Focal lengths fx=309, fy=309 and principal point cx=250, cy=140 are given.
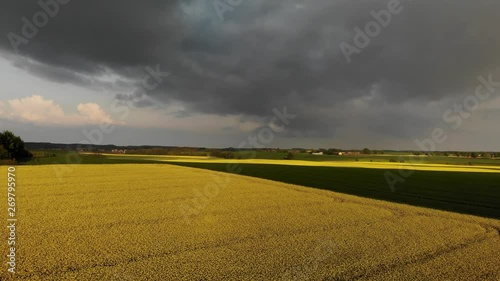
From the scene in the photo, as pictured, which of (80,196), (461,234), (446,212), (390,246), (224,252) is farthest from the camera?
(80,196)

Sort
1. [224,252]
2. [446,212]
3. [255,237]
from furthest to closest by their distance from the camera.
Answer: [446,212]
[255,237]
[224,252]

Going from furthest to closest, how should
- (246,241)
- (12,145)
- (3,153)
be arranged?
(12,145) < (3,153) < (246,241)

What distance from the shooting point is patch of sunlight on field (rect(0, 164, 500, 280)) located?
8.04 metres

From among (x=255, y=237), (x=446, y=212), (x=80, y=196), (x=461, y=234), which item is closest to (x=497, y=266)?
(x=461, y=234)

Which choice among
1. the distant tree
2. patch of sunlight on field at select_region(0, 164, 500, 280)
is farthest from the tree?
patch of sunlight on field at select_region(0, 164, 500, 280)

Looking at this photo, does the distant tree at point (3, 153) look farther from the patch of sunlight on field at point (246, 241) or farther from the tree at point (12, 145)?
the patch of sunlight on field at point (246, 241)

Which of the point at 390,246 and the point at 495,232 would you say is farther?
the point at 495,232

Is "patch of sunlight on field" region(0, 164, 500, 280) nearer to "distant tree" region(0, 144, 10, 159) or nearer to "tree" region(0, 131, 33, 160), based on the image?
"distant tree" region(0, 144, 10, 159)

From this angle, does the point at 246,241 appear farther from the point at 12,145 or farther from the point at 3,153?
the point at 12,145

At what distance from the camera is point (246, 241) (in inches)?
420

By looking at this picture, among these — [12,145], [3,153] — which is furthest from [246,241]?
[12,145]

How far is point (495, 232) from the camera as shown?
41.7 feet

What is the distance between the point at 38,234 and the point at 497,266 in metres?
14.7

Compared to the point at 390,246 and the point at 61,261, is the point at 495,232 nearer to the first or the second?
the point at 390,246
